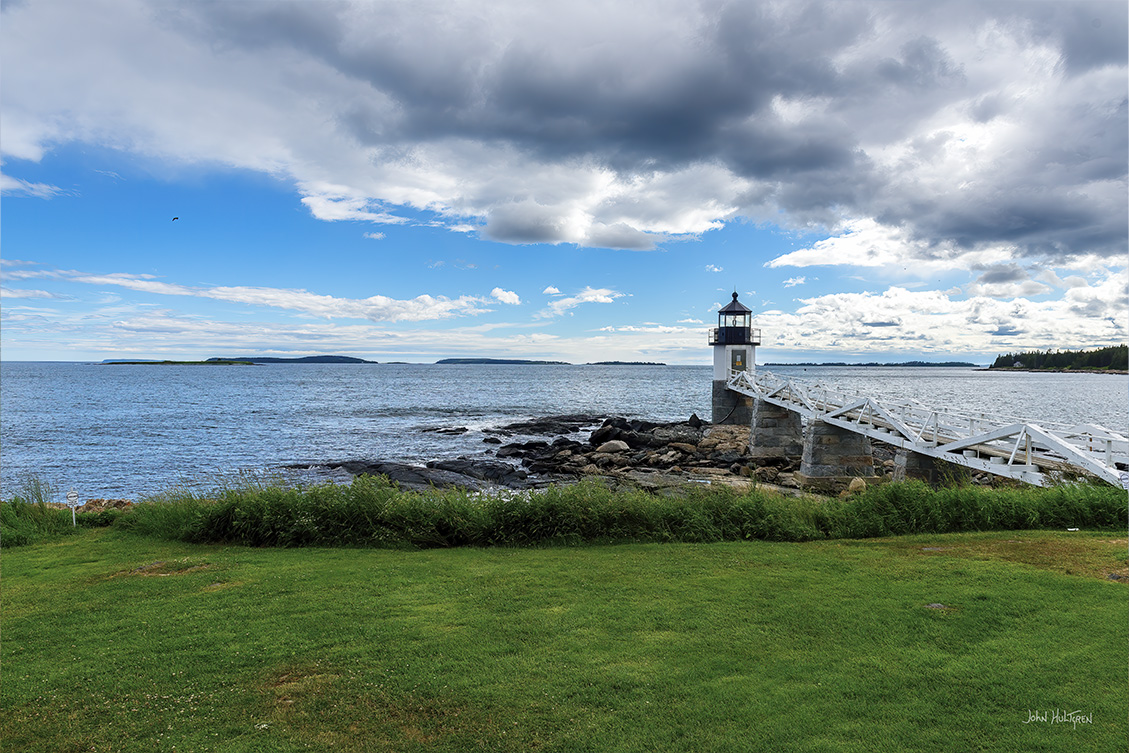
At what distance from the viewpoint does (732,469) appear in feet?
83.0

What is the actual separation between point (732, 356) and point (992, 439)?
88.6 ft

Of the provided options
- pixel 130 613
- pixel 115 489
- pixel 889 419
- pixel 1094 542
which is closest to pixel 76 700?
pixel 130 613

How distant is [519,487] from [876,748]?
2031 cm

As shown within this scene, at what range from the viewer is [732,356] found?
3997 cm

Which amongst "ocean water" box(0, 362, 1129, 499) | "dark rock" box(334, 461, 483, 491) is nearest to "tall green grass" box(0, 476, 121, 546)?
"ocean water" box(0, 362, 1129, 499)

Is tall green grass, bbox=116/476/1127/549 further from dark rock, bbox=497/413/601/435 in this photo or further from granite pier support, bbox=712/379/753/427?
dark rock, bbox=497/413/601/435

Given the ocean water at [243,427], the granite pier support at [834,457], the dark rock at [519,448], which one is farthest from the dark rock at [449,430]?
the granite pier support at [834,457]

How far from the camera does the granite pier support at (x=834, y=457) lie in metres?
21.1

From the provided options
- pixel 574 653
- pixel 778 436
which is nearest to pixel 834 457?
pixel 778 436

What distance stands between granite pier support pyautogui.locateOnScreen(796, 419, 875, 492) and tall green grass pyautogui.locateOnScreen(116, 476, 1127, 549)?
10.8 m

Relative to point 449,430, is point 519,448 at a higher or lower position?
higher

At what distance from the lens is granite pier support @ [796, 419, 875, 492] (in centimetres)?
2108

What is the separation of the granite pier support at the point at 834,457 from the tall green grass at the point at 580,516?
35.4 ft

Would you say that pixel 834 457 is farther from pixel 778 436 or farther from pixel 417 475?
pixel 417 475
